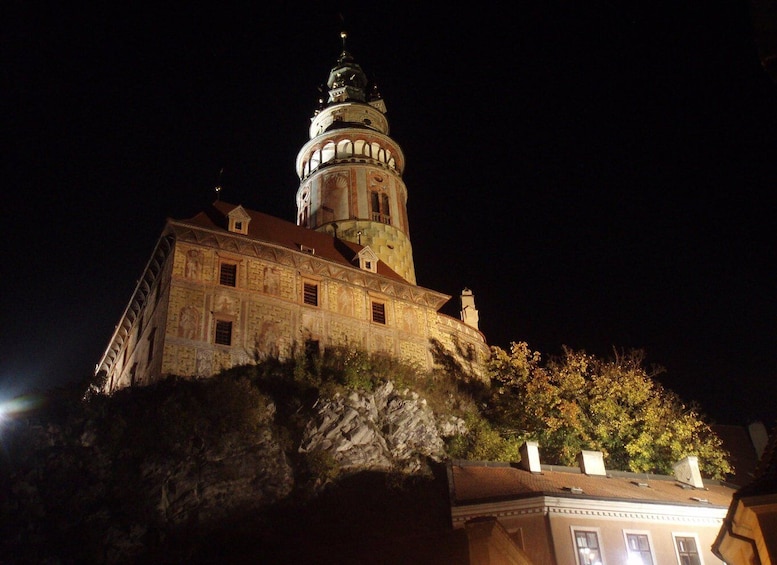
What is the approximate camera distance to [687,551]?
62.2ft

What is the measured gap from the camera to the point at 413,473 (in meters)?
25.2

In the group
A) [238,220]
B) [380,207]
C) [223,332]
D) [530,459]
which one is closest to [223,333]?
[223,332]

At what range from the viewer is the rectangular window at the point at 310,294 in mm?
31547

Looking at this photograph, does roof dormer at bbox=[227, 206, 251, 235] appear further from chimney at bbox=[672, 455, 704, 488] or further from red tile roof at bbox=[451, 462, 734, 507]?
chimney at bbox=[672, 455, 704, 488]

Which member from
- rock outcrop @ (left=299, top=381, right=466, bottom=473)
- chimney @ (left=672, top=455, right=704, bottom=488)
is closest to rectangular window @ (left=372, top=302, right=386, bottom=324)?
rock outcrop @ (left=299, top=381, right=466, bottom=473)

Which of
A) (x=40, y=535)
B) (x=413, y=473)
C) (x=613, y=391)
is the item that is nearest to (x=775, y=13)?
(x=40, y=535)

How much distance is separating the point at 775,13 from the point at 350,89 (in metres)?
52.5

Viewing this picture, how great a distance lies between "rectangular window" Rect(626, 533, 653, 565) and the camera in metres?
18.2

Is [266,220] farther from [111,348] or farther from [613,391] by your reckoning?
[613,391]

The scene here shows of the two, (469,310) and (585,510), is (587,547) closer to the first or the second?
(585,510)

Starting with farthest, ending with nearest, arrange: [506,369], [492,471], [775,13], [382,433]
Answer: [506,369] < [382,433] < [492,471] < [775,13]

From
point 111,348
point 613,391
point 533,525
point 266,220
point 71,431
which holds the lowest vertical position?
point 533,525

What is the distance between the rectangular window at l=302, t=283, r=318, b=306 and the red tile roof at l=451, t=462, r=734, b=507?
512 inches

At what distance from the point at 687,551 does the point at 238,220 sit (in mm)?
22149
